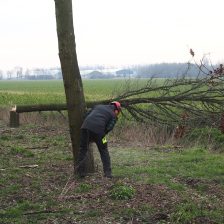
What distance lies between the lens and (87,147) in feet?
29.3

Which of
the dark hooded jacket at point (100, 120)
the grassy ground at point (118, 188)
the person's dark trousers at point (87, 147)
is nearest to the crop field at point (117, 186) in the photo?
the grassy ground at point (118, 188)

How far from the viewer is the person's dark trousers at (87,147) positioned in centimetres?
870

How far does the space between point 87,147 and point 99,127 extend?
2.10ft

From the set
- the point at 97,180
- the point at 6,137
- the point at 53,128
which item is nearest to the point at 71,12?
the point at 97,180

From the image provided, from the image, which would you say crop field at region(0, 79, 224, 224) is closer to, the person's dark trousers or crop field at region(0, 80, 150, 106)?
the person's dark trousers

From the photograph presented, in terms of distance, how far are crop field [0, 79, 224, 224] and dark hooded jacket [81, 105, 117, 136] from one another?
1.02 metres

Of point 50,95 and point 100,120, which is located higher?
point 100,120

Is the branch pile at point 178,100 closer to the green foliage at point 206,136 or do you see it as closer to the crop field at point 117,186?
the crop field at point 117,186

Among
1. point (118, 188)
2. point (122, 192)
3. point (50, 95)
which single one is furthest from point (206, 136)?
point (50, 95)

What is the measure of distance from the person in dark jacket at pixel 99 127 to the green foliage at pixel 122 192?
1119 mm

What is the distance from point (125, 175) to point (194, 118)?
2.38 m

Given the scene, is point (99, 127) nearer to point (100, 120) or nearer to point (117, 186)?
point (100, 120)

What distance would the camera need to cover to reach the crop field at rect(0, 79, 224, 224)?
668 cm

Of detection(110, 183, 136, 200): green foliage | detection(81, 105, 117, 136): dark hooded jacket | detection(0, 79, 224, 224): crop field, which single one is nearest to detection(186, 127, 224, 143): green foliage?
detection(0, 79, 224, 224): crop field
